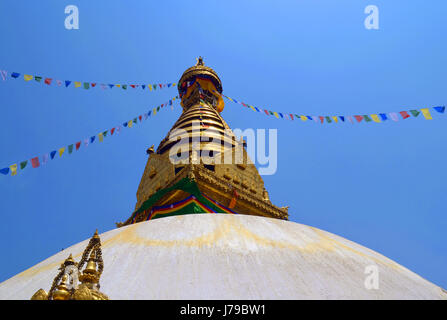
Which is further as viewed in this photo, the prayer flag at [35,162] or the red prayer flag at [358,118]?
the red prayer flag at [358,118]

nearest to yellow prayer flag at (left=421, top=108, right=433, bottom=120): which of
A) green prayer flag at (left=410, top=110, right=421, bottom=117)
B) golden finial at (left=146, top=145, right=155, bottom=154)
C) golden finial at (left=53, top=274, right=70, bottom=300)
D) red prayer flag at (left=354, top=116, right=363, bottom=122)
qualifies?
green prayer flag at (left=410, top=110, right=421, bottom=117)

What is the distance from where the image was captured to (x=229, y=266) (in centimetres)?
365

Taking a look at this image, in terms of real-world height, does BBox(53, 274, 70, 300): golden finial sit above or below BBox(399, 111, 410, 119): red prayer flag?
below

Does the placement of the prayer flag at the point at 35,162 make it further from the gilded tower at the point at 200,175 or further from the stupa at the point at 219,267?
the gilded tower at the point at 200,175

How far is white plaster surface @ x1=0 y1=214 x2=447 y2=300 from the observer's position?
3277 millimetres

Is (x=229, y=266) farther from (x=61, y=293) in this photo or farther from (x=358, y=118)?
(x=358, y=118)

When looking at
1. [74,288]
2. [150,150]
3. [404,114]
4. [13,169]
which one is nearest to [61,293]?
[74,288]

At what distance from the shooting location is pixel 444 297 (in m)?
3.94

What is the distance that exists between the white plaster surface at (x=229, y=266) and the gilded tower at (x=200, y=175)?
20.2 ft

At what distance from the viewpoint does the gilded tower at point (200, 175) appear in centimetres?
1191

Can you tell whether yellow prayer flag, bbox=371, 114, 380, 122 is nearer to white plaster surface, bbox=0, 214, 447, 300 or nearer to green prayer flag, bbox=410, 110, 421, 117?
green prayer flag, bbox=410, 110, 421, 117

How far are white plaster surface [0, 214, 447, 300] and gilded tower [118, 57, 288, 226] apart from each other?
616cm

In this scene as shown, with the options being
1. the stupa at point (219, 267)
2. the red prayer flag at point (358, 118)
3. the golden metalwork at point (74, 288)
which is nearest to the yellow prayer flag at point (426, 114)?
the red prayer flag at point (358, 118)
